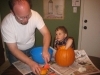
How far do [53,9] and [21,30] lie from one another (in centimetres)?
163

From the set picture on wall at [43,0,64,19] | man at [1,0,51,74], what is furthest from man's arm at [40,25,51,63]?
picture on wall at [43,0,64,19]

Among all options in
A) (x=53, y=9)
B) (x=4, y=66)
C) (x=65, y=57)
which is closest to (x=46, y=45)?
(x=65, y=57)

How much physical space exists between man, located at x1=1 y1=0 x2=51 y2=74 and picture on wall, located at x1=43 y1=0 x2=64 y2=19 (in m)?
1.47

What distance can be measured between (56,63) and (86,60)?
0.93 feet

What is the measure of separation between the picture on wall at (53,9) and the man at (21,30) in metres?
1.47

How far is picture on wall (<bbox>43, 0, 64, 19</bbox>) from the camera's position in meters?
2.53

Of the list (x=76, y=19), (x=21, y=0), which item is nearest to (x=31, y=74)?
(x=21, y=0)

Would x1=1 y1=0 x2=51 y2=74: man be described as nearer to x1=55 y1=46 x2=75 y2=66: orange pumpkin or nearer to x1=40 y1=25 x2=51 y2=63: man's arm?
x1=40 y1=25 x2=51 y2=63: man's arm

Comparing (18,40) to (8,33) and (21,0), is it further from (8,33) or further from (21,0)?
(21,0)

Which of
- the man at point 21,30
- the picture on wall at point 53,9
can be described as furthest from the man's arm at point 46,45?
the picture on wall at point 53,9

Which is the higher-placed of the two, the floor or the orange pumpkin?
the orange pumpkin

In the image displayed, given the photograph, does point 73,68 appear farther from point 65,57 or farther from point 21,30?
point 21,30

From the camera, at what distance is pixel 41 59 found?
3.28ft

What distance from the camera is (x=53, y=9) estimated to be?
2.61 metres
